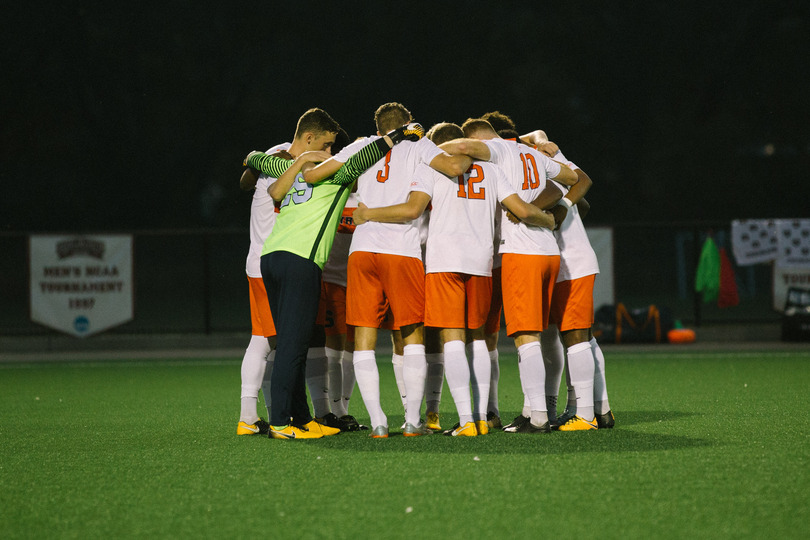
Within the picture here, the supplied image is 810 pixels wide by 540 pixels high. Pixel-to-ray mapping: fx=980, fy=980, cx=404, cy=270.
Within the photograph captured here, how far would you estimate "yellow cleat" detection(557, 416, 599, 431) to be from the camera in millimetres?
6914

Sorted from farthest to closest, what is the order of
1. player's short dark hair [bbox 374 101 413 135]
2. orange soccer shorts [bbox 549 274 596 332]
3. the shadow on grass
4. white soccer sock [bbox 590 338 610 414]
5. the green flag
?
the green flag < white soccer sock [bbox 590 338 610 414] < orange soccer shorts [bbox 549 274 596 332] < player's short dark hair [bbox 374 101 413 135] < the shadow on grass

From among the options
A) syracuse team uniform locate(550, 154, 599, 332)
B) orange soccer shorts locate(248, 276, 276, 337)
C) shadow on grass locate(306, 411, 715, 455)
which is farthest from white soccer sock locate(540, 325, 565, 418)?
orange soccer shorts locate(248, 276, 276, 337)

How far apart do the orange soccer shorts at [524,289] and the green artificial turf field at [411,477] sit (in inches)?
30.4

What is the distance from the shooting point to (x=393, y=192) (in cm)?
668

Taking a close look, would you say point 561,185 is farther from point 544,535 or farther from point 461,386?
point 544,535

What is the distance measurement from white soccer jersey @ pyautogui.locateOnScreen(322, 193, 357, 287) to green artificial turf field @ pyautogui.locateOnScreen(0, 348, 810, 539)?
3.91 feet

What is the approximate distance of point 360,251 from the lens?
21.8ft

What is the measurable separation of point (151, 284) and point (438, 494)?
3388 cm

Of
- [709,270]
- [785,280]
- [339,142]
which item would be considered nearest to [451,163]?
[339,142]

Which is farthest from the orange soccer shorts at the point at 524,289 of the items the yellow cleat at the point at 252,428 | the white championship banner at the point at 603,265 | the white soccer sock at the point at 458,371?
the white championship banner at the point at 603,265

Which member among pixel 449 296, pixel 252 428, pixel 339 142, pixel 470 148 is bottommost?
pixel 252 428

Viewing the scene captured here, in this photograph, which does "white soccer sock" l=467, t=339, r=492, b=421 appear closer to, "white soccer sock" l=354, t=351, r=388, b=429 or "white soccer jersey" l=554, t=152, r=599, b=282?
"white soccer sock" l=354, t=351, r=388, b=429

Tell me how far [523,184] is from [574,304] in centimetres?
94

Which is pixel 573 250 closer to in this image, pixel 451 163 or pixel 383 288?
pixel 451 163
